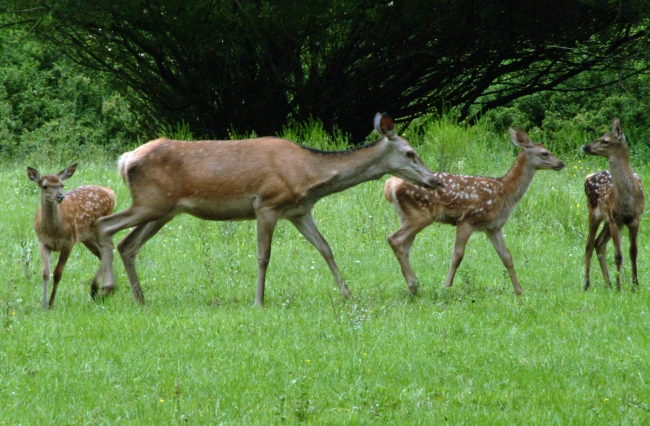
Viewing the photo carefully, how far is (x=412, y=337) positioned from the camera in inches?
287

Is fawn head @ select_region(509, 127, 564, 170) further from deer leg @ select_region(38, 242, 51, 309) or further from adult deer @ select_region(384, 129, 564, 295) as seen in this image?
deer leg @ select_region(38, 242, 51, 309)

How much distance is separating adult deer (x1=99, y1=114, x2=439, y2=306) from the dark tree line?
685 centimetres

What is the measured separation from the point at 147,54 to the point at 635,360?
1390cm

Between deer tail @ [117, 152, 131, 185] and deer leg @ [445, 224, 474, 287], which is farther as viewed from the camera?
deer leg @ [445, 224, 474, 287]

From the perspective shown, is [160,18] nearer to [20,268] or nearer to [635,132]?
[20,268]

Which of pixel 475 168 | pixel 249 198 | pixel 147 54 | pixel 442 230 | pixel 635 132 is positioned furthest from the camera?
pixel 635 132

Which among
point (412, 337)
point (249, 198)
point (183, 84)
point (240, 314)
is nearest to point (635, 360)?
point (412, 337)

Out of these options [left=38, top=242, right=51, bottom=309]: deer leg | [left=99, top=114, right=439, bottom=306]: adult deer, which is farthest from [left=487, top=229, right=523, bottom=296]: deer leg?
[left=38, top=242, right=51, bottom=309]: deer leg

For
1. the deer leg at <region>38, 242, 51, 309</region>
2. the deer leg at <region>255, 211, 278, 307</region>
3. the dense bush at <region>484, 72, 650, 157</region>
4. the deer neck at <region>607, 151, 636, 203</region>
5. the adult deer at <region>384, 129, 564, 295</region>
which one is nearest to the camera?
the deer leg at <region>38, 242, 51, 309</region>

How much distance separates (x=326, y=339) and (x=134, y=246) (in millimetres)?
2858

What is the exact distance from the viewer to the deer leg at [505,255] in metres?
9.33

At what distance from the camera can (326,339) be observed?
23.9 ft

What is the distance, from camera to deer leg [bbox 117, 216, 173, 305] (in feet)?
30.0

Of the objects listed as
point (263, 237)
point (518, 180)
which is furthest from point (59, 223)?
point (518, 180)
